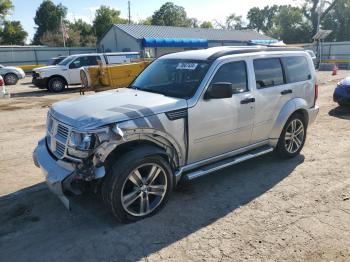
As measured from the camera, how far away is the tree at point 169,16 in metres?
82.2

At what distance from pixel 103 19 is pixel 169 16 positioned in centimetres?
2058

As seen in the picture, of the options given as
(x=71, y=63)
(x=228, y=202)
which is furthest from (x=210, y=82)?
(x=71, y=63)

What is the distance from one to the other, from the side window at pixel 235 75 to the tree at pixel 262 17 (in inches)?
3926

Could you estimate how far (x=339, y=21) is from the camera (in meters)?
56.7

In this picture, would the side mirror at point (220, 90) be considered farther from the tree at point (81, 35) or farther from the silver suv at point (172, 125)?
Answer: the tree at point (81, 35)

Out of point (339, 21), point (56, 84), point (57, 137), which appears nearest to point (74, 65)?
point (56, 84)

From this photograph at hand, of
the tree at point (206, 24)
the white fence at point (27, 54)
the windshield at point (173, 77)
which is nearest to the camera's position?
the windshield at point (173, 77)

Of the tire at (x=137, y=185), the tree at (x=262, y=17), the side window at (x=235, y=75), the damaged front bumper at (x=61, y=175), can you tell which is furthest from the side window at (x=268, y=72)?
the tree at (x=262, y=17)

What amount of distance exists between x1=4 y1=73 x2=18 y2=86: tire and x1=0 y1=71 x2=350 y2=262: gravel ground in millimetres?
17538

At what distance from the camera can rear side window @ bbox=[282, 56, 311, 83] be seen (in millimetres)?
5559

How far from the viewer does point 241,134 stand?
4.86m

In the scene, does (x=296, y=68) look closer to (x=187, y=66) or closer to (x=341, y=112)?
(x=187, y=66)

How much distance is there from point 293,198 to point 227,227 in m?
1.20

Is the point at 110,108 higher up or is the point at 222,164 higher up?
the point at 110,108
